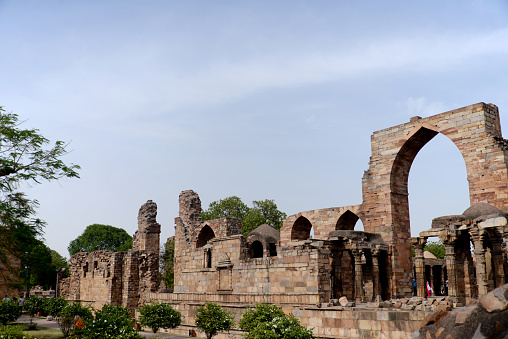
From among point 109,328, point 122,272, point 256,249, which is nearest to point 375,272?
point 256,249

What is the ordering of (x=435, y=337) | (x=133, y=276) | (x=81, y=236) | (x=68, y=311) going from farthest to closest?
Answer: 1. (x=81, y=236)
2. (x=133, y=276)
3. (x=68, y=311)
4. (x=435, y=337)

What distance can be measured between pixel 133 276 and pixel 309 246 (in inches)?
511

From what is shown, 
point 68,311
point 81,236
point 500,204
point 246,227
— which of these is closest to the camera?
point 500,204

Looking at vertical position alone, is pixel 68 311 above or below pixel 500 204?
below

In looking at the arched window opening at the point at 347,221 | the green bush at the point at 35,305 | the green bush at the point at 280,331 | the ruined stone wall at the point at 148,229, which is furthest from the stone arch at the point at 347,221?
the green bush at the point at 35,305

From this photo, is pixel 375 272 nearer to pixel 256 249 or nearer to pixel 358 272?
pixel 358 272

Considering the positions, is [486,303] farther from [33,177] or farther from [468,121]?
[468,121]

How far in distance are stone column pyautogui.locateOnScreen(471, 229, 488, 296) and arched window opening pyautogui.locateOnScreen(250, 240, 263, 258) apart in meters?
11.4

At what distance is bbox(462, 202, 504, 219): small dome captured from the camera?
13364mm

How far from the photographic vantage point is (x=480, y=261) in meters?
12.6

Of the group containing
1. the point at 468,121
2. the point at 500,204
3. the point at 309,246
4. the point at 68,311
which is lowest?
the point at 68,311

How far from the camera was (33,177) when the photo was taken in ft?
35.4

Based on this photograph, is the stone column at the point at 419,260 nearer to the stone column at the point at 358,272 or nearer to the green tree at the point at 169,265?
the stone column at the point at 358,272

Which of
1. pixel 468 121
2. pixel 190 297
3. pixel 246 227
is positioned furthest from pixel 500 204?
pixel 246 227
